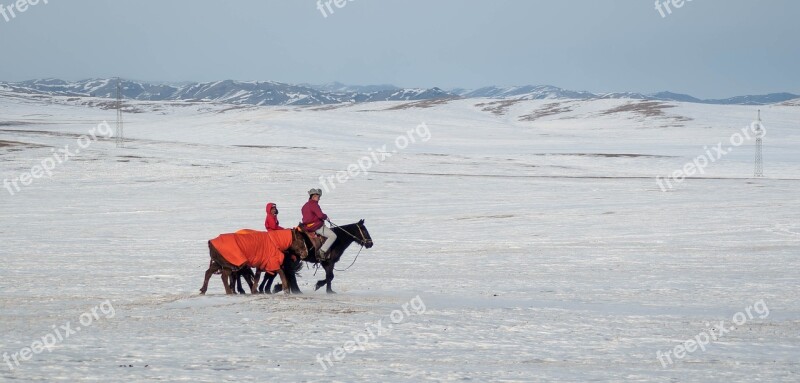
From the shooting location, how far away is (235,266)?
15219 mm

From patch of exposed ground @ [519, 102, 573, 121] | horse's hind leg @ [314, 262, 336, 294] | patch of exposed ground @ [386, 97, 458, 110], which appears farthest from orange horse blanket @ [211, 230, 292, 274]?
patch of exposed ground @ [386, 97, 458, 110]

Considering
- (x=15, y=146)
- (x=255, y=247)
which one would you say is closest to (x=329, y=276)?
(x=255, y=247)

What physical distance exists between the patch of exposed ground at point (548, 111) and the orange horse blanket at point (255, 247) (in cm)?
12876

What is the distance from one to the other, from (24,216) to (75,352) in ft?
90.1

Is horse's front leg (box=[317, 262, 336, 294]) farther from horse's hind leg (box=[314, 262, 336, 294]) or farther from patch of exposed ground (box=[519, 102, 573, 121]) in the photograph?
patch of exposed ground (box=[519, 102, 573, 121])

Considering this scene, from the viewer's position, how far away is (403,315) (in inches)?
544

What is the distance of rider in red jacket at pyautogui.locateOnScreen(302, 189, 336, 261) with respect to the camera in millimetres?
16094

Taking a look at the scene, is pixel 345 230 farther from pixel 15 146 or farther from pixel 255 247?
→ pixel 15 146

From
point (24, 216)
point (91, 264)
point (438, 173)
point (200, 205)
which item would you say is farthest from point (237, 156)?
point (91, 264)

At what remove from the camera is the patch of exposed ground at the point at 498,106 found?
159m

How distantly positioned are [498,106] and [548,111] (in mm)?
17681

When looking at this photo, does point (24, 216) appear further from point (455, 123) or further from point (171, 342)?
point (455, 123)

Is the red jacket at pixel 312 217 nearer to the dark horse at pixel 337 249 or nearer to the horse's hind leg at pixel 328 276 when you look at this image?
the dark horse at pixel 337 249

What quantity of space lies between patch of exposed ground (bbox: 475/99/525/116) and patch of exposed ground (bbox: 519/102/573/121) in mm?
6708
